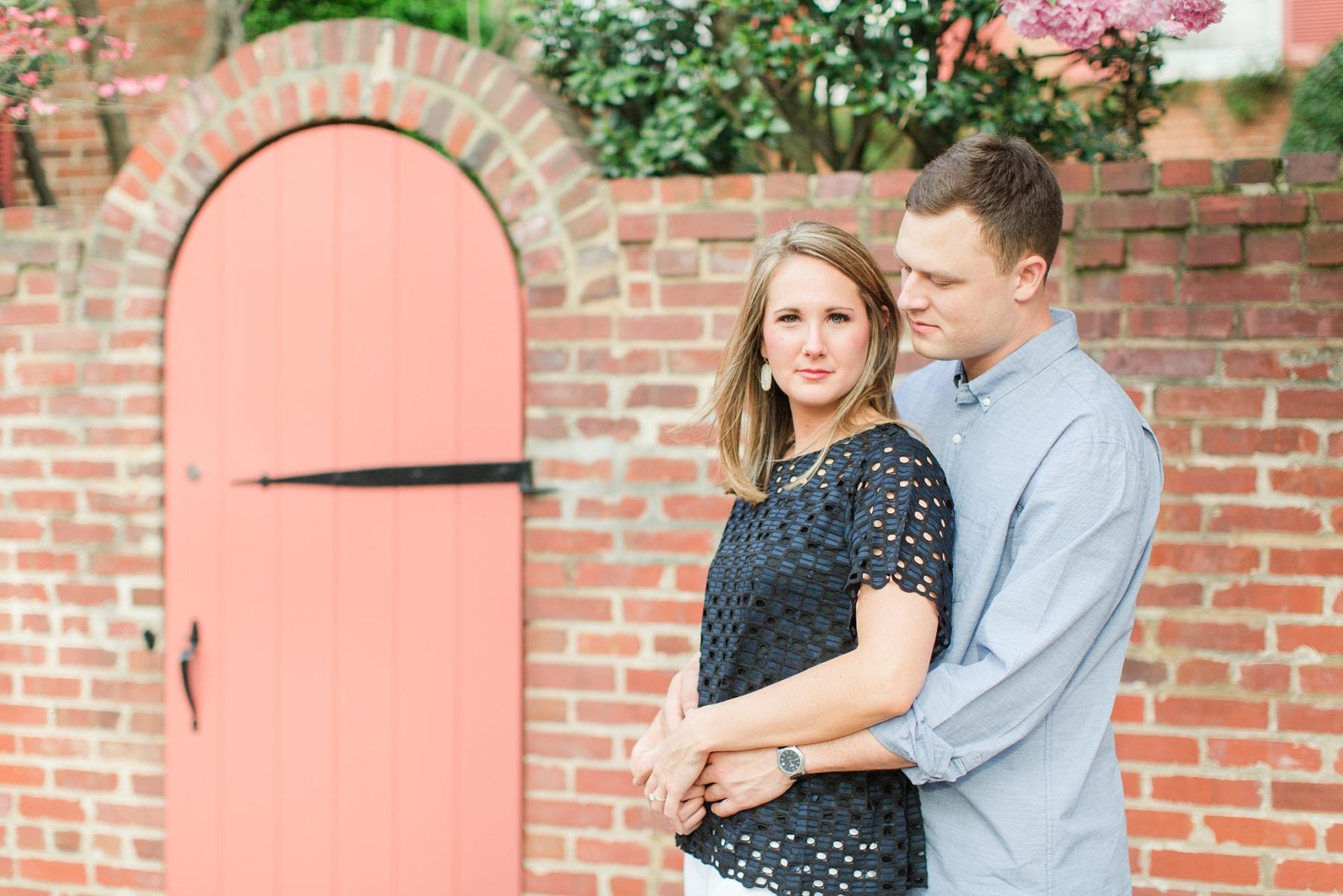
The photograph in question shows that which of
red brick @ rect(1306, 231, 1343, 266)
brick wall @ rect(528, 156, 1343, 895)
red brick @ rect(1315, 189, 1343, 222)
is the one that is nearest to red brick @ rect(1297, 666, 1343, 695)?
brick wall @ rect(528, 156, 1343, 895)

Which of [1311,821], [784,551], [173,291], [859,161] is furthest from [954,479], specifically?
[173,291]

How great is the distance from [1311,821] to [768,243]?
6.19 ft

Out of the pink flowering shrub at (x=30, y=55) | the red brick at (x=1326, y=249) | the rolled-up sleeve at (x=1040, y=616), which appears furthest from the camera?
the pink flowering shrub at (x=30, y=55)

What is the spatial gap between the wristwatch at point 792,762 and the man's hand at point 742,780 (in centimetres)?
1

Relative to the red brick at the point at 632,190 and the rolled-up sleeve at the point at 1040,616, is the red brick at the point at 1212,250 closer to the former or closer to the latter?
the rolled-up sleeve at the point at 1040,616

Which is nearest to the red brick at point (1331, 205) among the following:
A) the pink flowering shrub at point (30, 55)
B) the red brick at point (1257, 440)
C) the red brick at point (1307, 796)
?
the red brick at point (1257, 440)

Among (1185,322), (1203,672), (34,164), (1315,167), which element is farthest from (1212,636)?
(34,164)

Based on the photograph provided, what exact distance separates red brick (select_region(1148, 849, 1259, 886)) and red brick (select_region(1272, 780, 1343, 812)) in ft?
0.49

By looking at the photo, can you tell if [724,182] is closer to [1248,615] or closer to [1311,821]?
[1248,615]

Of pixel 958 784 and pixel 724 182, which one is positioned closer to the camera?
pixel 958 784

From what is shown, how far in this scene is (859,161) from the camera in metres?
3.22

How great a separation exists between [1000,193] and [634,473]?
1.39 metres

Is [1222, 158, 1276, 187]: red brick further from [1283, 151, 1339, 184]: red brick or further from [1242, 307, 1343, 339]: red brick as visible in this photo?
[1242, 307, 1343, 339]: red brick

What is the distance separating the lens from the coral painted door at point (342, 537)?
9.25 feet
